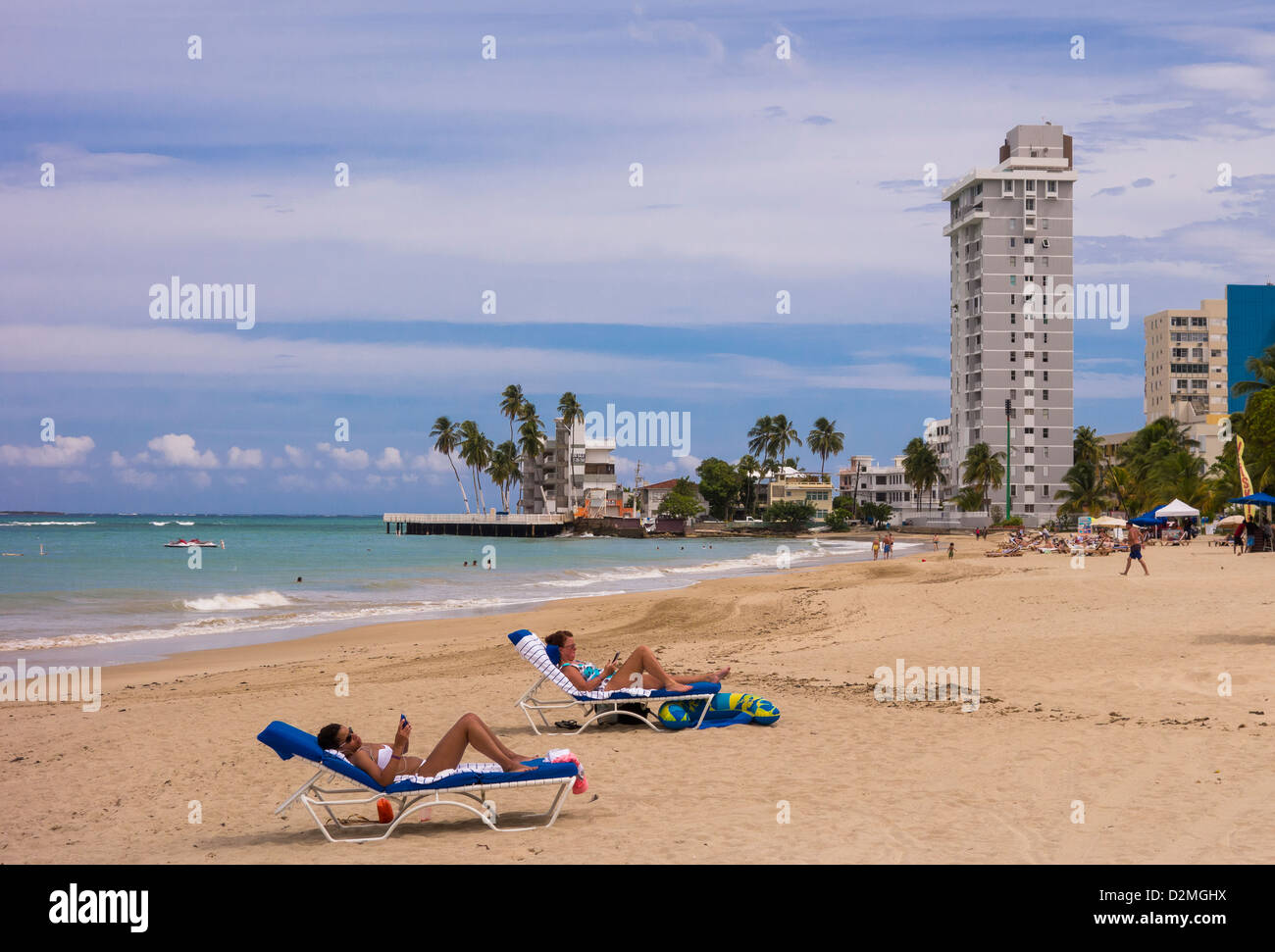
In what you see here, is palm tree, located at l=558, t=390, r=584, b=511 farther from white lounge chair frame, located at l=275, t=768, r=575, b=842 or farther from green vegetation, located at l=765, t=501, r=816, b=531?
white lounge chair frame, located at l=275, t=768, r=575, b=842

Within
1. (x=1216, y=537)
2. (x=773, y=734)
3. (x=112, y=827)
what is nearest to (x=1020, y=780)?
(x=773, y=734)

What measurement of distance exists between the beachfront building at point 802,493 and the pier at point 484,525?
31.6 m

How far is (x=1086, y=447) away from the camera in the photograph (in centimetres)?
10788

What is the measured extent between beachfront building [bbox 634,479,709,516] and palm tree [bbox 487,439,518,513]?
20770 millimetres

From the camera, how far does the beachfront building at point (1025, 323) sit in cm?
10344

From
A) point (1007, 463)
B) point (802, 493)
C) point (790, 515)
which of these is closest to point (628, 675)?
point (1007, 463)

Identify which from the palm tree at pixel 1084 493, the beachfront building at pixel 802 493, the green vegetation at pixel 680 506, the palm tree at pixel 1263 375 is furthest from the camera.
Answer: the beachfront building at pixel 802 493

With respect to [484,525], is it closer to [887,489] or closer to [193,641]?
[887,489]

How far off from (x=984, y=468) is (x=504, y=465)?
178ft

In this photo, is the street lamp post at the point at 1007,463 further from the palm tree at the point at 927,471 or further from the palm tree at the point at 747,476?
the palm tree at the point at 747,476

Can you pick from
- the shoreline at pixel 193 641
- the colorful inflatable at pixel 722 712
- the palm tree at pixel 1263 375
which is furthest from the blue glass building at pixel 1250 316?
the colorful inflatable at pixel 722 712

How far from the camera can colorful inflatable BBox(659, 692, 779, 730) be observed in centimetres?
971

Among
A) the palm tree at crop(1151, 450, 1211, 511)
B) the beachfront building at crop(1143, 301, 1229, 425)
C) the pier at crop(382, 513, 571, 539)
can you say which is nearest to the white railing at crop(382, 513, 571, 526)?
the pier at crop(382, 513, 571, 539)
